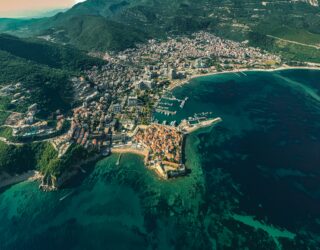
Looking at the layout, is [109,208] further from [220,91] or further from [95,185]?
[220,91]

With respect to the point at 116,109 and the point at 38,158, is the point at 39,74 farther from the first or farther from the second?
the point at 38,158

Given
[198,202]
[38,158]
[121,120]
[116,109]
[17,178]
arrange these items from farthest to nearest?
[116,109]
[121,120]
[38,158]
[17,178]
[198,202]

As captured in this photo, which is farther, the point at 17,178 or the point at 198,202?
the point at 17,178

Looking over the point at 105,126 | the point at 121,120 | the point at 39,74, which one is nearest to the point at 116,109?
the point at 121,120

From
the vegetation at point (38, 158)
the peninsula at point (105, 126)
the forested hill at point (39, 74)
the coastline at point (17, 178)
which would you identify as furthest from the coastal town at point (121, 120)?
the coastline at point (17, 178)

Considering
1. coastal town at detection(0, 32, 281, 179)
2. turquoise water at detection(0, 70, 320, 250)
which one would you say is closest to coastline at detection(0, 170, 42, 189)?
turquoise water at detection(0, 70, 320, 250)

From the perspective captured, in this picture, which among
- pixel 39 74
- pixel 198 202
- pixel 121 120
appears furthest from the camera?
pixel 39 74

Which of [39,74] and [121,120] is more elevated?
[39,74]

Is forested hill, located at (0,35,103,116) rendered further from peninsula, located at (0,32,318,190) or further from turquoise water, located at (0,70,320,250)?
turquoise water, located at (0,70,320,250)

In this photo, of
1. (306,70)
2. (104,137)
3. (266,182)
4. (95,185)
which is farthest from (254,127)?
(306,70)
